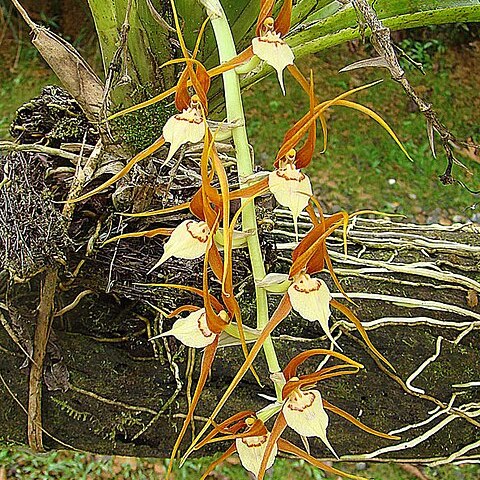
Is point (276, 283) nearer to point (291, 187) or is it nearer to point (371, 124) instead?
point (291, 187)

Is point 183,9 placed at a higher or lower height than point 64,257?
higher

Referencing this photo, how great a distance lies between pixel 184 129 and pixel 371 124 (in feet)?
7.13

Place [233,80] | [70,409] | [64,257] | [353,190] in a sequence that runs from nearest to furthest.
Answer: [233,80] < [64,257] < [70,409] < [353,190]

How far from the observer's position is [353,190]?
2186mm

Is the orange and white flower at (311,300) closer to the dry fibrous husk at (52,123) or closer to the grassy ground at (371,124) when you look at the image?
the dry fibrous husk at (52,123)

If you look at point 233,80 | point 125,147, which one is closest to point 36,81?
point 125,147

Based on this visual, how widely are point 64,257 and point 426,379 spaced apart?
38cm

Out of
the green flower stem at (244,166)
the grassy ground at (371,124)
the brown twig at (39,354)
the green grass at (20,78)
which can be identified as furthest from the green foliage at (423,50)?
the green flower stem at (244,166)

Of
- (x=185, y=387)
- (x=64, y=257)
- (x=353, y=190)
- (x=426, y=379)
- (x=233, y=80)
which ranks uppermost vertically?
(x=233, y=80)

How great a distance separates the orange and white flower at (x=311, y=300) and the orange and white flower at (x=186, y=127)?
0.09m

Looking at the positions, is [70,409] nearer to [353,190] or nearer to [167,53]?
[167,53]

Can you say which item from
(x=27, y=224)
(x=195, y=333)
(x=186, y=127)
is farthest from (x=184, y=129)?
(x=27, y=224)

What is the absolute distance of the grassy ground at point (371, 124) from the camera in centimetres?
219

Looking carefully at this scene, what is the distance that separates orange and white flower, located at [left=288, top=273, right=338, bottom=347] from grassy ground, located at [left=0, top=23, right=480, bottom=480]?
170cm
